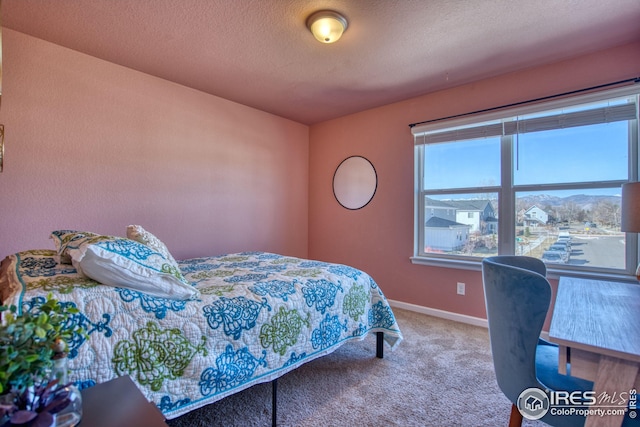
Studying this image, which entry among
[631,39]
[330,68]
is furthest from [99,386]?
[631,39]

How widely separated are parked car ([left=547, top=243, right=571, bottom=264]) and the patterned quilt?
1.91 m

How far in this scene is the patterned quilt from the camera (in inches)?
42.6

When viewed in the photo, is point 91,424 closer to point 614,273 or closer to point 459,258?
point 459,258

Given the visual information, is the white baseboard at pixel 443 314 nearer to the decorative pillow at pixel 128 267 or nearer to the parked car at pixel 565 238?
the parked car at pixel 565 238

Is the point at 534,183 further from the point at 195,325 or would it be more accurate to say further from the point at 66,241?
the point at 66,241

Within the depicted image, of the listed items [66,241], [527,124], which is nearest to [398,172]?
[527,124]

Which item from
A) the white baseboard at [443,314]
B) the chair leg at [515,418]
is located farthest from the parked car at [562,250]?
the chair leg at [515,418]

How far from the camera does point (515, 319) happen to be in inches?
44.3

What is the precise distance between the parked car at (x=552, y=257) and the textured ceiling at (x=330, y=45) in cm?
167

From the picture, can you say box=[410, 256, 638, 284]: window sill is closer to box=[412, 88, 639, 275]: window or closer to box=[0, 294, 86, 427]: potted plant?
box=[412, 88, 639, 275]: window

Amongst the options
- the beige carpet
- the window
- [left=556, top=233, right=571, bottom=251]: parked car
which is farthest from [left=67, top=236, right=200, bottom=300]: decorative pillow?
[left=556, top=233, right=571, bottom=251]: parked car

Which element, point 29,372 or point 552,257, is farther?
point 552,257

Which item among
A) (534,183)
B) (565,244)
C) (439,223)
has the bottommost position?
(565,244)

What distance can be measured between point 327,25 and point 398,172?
6.22 ft
